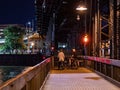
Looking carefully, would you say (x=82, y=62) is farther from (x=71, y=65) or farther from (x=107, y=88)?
(x=107, y=88)

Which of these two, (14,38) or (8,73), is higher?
(14,38)

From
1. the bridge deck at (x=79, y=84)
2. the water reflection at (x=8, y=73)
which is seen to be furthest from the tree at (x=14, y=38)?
the bridge deck at (x=79, y=84)

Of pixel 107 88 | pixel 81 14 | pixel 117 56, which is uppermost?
pixel 81 14

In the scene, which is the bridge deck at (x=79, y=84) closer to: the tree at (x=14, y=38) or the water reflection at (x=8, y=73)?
the water reflection at (x=8, y=73)

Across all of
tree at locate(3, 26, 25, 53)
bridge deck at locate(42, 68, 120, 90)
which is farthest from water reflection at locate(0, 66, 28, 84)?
bridge deck at locate(42, 68, 120, 90)

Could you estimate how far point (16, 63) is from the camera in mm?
94625

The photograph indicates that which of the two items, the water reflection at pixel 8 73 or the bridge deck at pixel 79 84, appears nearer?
the bridge deck at pixel 79 84

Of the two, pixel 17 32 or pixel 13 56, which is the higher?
pixel 17 32

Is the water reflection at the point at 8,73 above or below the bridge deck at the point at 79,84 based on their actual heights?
below

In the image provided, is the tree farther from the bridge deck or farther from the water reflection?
the bridge deck

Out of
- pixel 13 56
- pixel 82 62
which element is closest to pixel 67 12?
pixel 82 62

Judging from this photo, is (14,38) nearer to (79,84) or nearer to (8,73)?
(8,73)

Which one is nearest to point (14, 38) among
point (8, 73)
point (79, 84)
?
point (8, 73)

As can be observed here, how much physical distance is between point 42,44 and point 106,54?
71.5m
